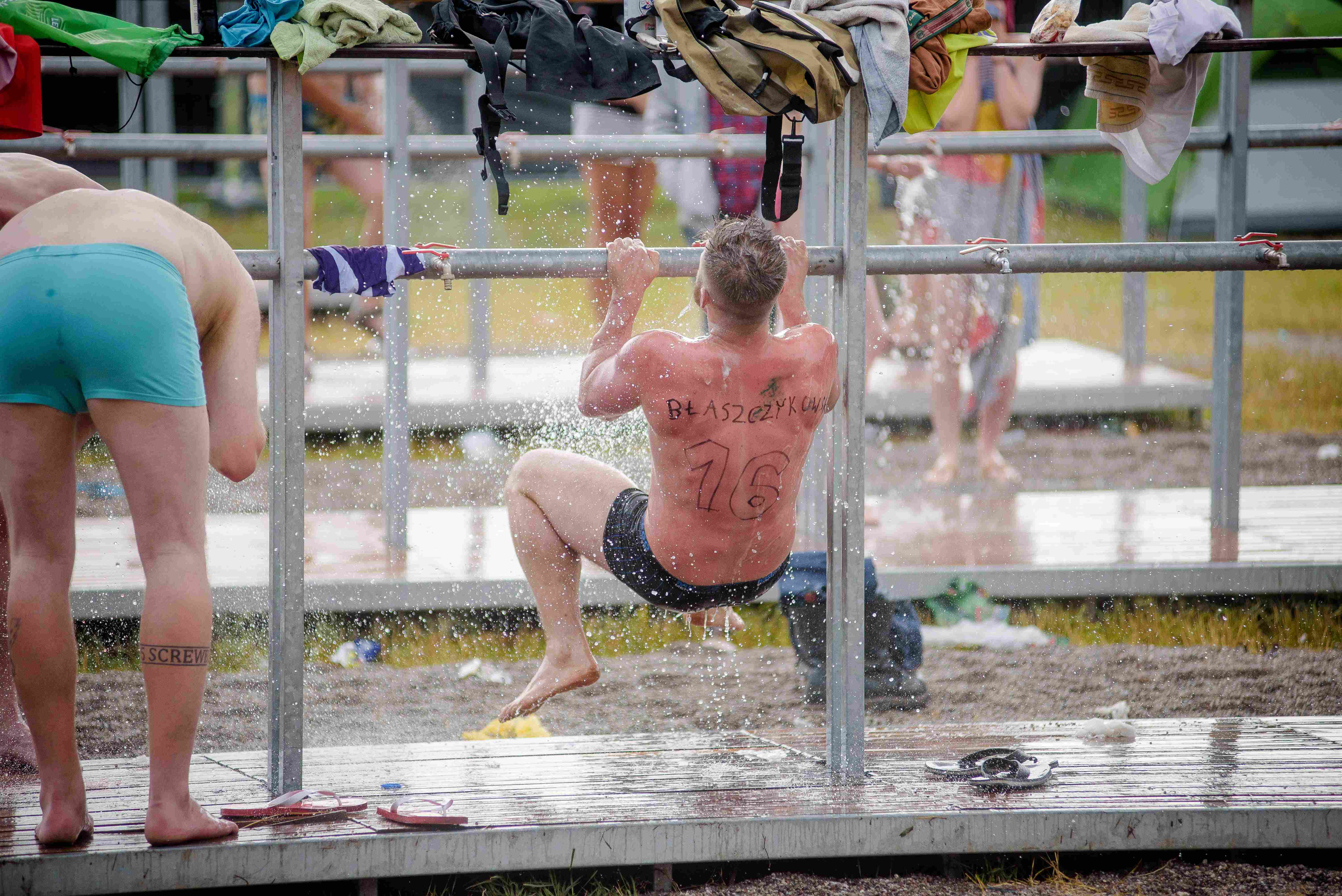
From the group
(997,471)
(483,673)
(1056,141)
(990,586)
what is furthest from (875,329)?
(483,673)

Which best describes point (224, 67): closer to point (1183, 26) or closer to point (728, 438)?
point (728, 438)

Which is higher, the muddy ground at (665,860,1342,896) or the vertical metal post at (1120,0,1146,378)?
the vertical metal post at (1120,0,1146,378)

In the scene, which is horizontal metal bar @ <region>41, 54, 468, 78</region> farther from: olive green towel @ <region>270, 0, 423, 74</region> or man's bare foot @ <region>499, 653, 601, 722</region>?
man's bare foot @ <region>499, 653, 601, 722</region>

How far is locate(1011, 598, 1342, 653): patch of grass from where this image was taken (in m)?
4.92

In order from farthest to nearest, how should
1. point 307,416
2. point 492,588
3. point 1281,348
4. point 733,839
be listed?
point 1281,348
point 307,416
point 492,588
point 733,839

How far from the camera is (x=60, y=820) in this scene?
2551mm

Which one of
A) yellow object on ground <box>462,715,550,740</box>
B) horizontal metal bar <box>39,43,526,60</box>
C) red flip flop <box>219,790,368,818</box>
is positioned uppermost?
horizontal metal bar <box>39,43,526,60</box>

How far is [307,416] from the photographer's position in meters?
7.61

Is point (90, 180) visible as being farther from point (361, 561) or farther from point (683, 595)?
point (361, 561)

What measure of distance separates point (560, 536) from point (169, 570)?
1.07 m

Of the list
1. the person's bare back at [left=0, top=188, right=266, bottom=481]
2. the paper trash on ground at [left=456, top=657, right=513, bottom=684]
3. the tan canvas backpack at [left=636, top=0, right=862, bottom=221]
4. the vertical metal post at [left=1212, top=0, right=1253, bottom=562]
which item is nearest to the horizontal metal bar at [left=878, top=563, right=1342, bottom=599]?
the vertical metal post at [left=1212, top=0, right=1253, bottom=562]

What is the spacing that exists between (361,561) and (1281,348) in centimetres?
814

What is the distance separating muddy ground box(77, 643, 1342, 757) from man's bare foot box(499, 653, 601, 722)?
77 cm

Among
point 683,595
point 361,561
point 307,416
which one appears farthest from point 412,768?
point 307,416
